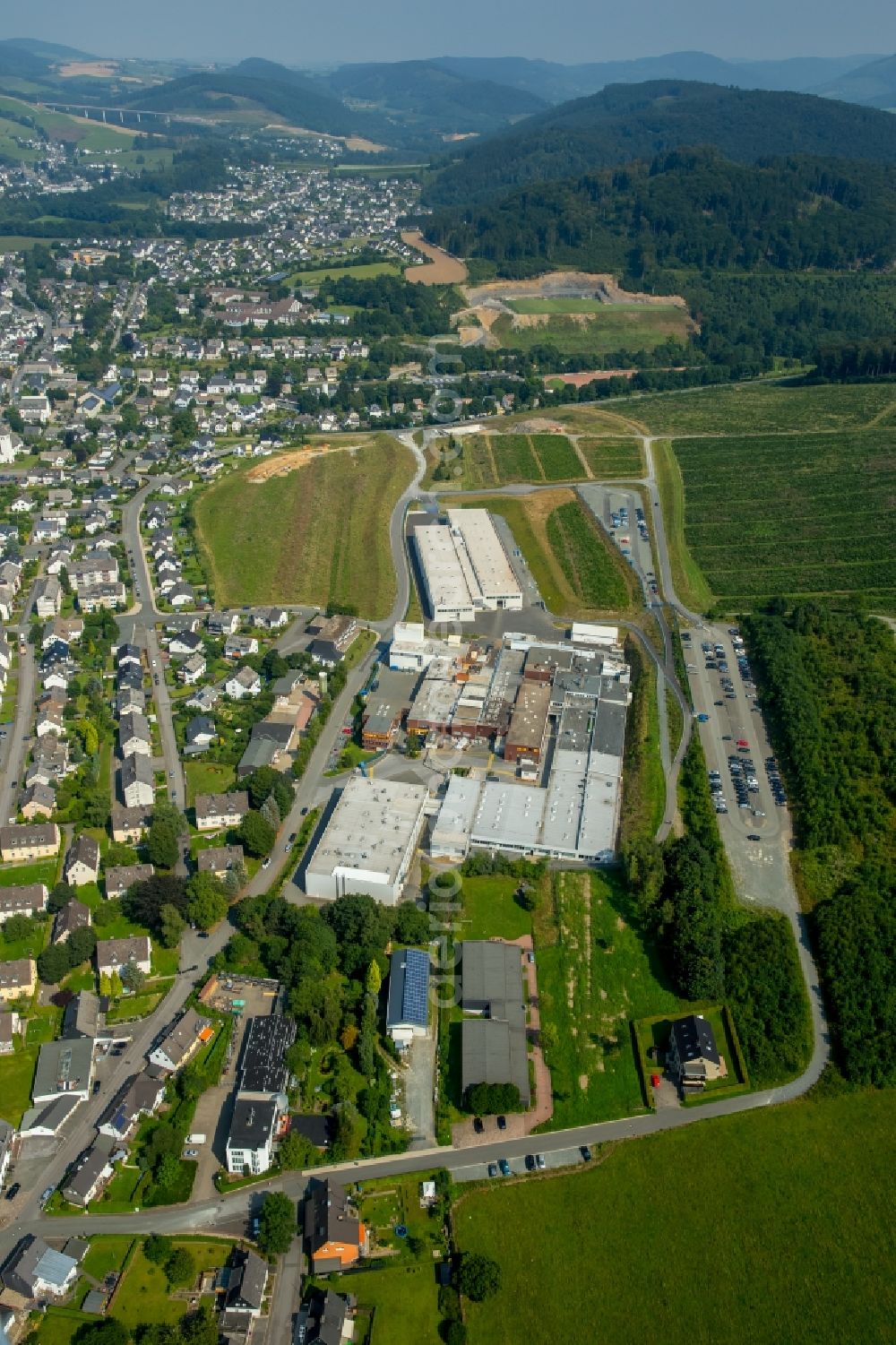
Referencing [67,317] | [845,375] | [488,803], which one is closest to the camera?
[488,803]

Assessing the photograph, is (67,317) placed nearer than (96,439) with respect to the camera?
No

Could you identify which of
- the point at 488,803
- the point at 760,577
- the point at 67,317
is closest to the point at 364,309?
the point at 67,317

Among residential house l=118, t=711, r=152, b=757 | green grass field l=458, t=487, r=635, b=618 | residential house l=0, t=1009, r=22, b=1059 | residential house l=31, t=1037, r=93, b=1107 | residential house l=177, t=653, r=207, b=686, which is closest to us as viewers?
residential house l=31, t=1037, r=93, b=1107

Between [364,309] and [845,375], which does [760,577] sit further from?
[364,309]

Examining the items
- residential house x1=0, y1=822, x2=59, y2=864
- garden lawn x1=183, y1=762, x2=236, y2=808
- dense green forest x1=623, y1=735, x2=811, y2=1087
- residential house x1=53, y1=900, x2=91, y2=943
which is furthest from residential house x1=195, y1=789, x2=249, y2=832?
dense green forest x1=623, y1=735, x2=811, y2=1087

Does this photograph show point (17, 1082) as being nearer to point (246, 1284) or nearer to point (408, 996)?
point (246, 1284)

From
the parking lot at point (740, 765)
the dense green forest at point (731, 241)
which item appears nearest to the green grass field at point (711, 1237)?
the parking lot at point (740, 765)

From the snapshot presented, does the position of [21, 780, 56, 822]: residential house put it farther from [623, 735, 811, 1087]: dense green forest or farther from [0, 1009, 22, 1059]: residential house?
[623, 735, 811, 1087]: dense green forest

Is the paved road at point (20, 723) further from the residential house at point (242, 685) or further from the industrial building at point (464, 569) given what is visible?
the industrial building at point (464, 569)

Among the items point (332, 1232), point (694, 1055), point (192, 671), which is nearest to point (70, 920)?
point (332, 1232)
